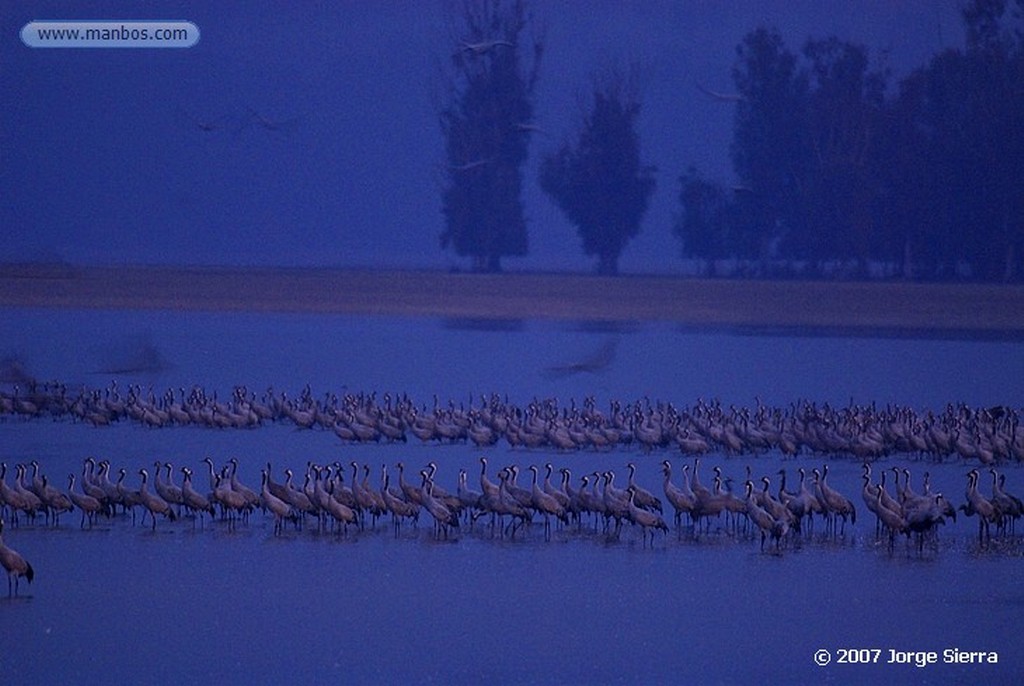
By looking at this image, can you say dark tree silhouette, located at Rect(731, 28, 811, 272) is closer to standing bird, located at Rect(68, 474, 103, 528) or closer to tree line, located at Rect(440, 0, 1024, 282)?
tree line, located at Rect(440, 0, 1024, 282)

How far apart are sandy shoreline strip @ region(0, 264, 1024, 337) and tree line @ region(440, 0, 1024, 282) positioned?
7 centimetres

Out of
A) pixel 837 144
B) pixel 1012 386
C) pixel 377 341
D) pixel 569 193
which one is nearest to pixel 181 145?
pixel 377 341

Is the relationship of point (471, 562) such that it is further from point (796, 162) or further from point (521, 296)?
point (796, 162)

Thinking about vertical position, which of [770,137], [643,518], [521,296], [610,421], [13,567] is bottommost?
[13,567]

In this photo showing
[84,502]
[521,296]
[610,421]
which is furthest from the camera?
[521,296]

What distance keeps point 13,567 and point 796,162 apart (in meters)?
2.84

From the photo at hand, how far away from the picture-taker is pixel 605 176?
5711mm

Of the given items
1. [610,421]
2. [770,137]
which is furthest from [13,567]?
[770,137]

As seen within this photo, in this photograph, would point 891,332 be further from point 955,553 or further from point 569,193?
point 569,193

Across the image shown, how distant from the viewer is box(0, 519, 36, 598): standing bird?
5.41 meters

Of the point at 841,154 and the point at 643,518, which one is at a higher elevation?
the point at 841,154

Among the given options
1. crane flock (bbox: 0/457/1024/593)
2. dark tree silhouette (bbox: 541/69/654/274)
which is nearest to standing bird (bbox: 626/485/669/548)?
crane flock (bbox: 0/457/1024/593)

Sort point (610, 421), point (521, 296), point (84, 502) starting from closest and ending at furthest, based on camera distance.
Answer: point (84, 502) < point (610, 421) < point (521, 296)

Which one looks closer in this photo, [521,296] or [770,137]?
[770,137]
